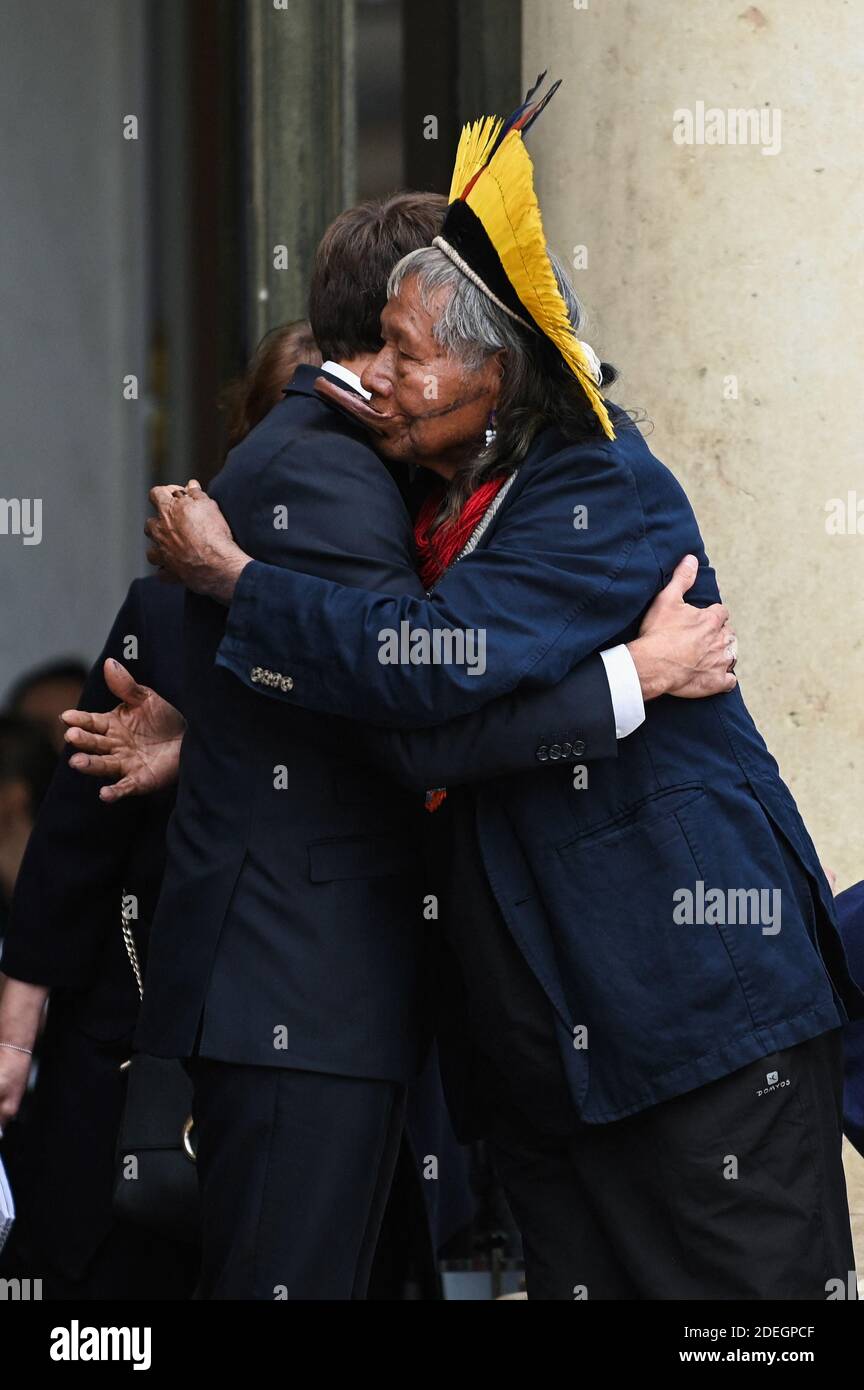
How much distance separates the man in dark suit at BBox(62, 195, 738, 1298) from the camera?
2301mm

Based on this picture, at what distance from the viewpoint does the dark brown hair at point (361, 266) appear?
2.53 metres

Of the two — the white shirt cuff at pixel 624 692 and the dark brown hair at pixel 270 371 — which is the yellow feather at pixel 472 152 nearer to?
the dark brown hair at pixel 270 371

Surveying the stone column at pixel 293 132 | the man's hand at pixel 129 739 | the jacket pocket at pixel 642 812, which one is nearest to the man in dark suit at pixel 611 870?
the jacket pocket at pixel 642 812

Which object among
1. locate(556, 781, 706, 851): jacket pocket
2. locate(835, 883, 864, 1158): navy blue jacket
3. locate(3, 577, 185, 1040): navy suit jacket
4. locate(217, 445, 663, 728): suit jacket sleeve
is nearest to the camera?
locate(217, 445, 663, 728): suit jacket sleeve

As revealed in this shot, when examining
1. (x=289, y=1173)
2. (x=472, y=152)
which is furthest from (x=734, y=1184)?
(x=472, y=152)

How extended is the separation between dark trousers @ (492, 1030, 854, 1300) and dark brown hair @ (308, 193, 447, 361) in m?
1.07

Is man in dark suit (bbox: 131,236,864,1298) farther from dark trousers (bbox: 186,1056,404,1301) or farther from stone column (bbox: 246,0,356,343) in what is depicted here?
stone column (bbox: 246,0,356,343)

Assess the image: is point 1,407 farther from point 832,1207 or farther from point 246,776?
point 832,1207

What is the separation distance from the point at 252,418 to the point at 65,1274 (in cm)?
136

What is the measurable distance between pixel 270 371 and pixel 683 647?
0.95 m

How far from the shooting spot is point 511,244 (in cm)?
232

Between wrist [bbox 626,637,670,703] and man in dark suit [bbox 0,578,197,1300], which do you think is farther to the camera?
man in dark suit [bbox 0,578,197,1300]

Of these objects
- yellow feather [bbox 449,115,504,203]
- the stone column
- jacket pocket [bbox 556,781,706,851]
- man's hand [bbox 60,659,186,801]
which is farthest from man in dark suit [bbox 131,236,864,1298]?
the stone column

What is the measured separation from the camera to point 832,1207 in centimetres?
236
